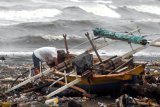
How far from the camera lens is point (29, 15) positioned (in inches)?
1603

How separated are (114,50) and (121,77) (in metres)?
13.0

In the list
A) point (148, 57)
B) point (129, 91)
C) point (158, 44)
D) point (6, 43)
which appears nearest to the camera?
point (129, 91)

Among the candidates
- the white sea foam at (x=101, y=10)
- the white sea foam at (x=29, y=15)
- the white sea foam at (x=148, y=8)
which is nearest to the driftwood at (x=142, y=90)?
the white sea foam at (x=29, y=15)

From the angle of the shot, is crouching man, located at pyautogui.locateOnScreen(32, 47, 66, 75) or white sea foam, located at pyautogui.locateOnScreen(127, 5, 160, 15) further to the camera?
white sea foam, located at pyautogui.locateOnScreen(127, 5, 160, 15)

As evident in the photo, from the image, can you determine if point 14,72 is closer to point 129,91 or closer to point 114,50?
point 129,91

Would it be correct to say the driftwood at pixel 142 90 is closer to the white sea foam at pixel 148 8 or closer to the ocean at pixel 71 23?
the ocean at pixel 71 23

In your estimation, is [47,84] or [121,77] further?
[47,84]

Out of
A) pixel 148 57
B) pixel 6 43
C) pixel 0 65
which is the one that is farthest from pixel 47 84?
pixel 6 43

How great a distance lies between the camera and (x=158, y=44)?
1326cm

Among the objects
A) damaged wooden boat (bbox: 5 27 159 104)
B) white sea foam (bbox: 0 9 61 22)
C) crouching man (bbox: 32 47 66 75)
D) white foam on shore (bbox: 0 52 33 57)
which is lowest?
white foam on shore (bbox: 0 52 33 57)

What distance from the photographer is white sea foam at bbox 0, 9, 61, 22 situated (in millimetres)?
39159

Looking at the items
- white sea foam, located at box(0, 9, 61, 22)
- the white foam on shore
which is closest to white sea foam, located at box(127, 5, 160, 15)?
white sea foam, located at box(0, 9, 61, 22)

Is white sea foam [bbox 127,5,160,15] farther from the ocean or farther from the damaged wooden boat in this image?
the damaged wooden boat

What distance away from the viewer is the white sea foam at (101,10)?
1762 inches
